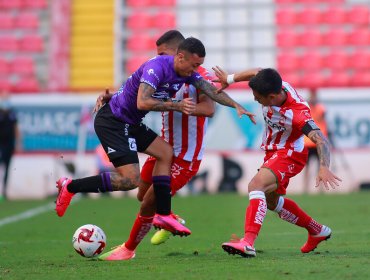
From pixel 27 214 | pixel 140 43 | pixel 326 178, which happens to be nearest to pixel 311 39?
pixel 140 43

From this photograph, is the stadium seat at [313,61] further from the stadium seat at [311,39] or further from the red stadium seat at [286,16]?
the red stadium seat at [286,16]

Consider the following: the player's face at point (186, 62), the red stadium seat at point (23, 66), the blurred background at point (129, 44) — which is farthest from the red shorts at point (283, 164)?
the red stadium seat at point (23, 66)

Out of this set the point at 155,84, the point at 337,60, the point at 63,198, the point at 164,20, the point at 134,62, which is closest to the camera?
the point at 155,84

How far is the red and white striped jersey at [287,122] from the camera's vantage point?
7949 millimetres

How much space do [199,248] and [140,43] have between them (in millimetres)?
14431

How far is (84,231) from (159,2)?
52.2 ft

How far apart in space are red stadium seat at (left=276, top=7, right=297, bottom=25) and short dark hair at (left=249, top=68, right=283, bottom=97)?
604 inches

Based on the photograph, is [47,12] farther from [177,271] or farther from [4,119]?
[177,271]

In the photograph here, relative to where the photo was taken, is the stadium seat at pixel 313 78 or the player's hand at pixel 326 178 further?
the stadium seat at pixel 313 78

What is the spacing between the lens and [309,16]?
23.0m

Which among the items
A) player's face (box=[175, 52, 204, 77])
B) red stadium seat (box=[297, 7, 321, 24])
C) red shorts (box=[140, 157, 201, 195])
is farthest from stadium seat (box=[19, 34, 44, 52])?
player's face (box=[175, 52, 204, 77])

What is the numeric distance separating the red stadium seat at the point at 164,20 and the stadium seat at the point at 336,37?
380 centimetres

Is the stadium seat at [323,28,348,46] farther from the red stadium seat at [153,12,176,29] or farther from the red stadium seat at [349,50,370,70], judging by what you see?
the red stadium seat at [153,12,176,29]

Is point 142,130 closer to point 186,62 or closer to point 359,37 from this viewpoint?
point 186,62
